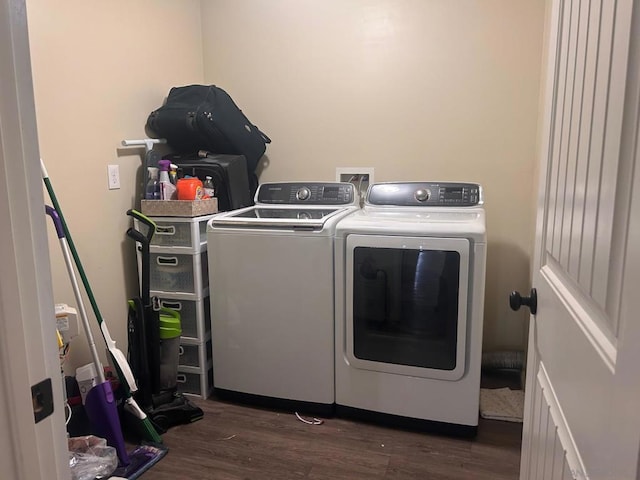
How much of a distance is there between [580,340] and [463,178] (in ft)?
6.81

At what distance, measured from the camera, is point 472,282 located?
2.04m

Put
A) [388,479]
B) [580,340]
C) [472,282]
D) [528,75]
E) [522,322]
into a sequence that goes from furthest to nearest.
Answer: [522,322], [528,75], [472,282], [388,479], [580,340]

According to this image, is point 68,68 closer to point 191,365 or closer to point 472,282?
point 191,365

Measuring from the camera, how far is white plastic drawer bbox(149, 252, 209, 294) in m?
2.46

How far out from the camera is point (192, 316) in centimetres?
250

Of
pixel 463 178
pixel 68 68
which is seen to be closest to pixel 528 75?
pixel 463 178

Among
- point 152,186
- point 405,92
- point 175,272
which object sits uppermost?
point 405,92

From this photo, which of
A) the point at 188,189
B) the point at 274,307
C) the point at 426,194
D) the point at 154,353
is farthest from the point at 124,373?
the point at 426,194

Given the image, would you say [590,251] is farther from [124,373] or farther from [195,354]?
[195,354]

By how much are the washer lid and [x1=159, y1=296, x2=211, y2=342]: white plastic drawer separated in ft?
1.47

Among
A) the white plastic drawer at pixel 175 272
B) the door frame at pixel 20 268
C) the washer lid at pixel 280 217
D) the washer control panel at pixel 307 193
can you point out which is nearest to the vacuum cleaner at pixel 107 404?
the white plastic drawer at pixel 175 272

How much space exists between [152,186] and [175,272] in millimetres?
463

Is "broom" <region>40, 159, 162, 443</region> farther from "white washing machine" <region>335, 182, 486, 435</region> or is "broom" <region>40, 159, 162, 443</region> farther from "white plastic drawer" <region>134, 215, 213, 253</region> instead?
"white washing machine" <region>335, 182, 486, 435</region>

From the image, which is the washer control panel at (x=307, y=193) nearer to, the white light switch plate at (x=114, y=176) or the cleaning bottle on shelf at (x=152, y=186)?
the cleaning bottle on shelf at (x=152, y=186)
